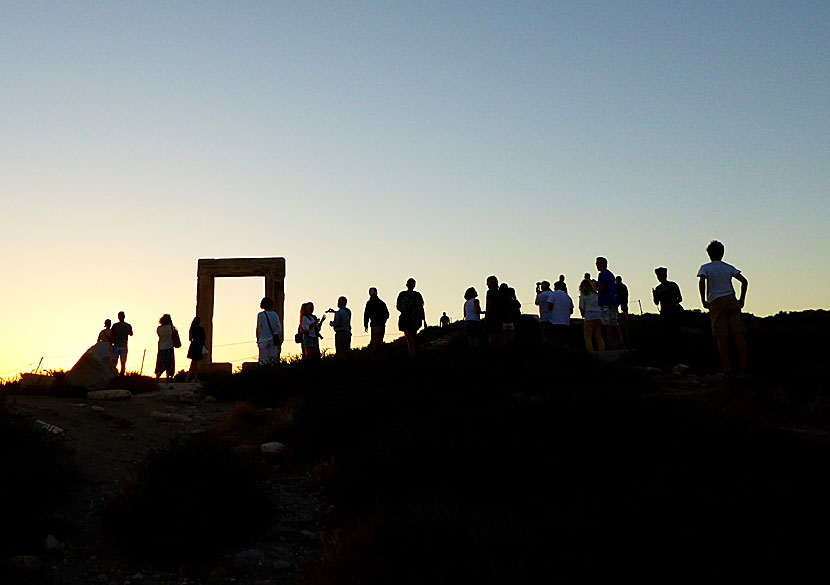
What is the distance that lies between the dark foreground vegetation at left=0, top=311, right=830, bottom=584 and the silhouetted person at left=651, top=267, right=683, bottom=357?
133 inches

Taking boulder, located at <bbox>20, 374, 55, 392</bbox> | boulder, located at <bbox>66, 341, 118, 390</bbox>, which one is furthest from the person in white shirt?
boulder, located at <bbox>20, 374, 55, 392</bbox>

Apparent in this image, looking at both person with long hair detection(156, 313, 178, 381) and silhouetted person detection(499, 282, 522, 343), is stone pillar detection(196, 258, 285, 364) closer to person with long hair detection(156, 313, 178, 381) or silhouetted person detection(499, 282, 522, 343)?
person with long hair detection(156, 313, 178, 381)

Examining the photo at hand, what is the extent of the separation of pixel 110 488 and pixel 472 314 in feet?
33.2

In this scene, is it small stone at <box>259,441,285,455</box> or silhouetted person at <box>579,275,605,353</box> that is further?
silhouetted person at <box>579,275,605,353</box>

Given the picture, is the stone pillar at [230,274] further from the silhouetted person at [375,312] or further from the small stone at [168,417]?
the small stone at [168,417]

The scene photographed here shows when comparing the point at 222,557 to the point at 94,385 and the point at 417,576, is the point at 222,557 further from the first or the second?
the point at 94,385

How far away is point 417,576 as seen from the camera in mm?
4938

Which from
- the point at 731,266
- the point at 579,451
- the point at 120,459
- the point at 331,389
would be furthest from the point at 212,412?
the point at 731,266

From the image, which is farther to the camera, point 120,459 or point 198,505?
point 120,459

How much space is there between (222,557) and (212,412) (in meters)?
5.93

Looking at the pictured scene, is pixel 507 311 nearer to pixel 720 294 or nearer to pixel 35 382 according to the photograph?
pixel 720 294

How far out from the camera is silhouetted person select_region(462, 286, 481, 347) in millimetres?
16094

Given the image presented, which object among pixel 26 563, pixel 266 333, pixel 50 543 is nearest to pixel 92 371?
pixel 266 333

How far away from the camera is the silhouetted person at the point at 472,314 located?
16.1 meters
